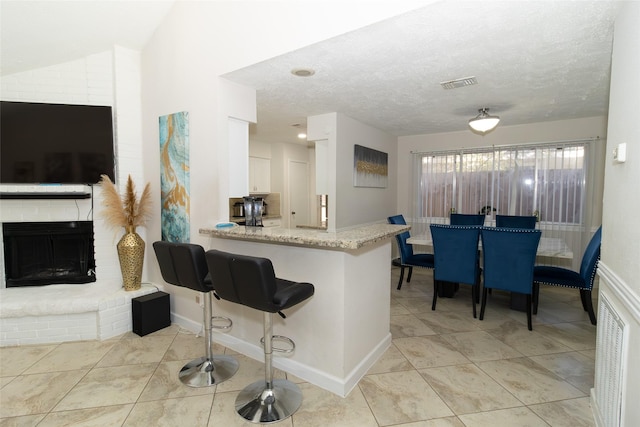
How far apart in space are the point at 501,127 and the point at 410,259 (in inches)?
109

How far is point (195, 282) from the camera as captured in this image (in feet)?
7.01

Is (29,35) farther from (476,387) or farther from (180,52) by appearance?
(476,387)

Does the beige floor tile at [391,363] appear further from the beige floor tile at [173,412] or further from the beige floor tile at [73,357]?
the beige floor tile at [73,357]

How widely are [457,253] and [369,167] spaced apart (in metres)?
2.13

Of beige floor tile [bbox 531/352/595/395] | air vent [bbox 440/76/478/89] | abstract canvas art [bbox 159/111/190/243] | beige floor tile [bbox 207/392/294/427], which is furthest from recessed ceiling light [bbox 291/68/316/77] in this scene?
beige floor tile [bbox 531/352/595/395]

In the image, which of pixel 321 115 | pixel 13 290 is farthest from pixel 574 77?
pixel 13 290

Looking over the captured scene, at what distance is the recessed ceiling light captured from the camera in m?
2.67

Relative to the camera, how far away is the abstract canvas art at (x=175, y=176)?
2.99 meters

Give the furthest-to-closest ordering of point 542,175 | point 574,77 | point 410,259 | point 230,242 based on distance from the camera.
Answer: point 542,175 < point 410,259 < point 574,77 < point 230,242

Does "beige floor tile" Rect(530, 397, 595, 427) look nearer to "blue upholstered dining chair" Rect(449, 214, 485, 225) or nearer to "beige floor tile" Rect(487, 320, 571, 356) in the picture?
"beige floor tile" Rect(487, 320, 571, 356)

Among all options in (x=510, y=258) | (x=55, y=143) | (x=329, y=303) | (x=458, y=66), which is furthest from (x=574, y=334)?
(x=55, y=143)

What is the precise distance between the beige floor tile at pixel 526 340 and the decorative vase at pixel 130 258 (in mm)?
3592

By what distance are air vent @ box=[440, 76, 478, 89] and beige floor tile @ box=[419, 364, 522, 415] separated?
2.48m

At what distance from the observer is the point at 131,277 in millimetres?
3215
